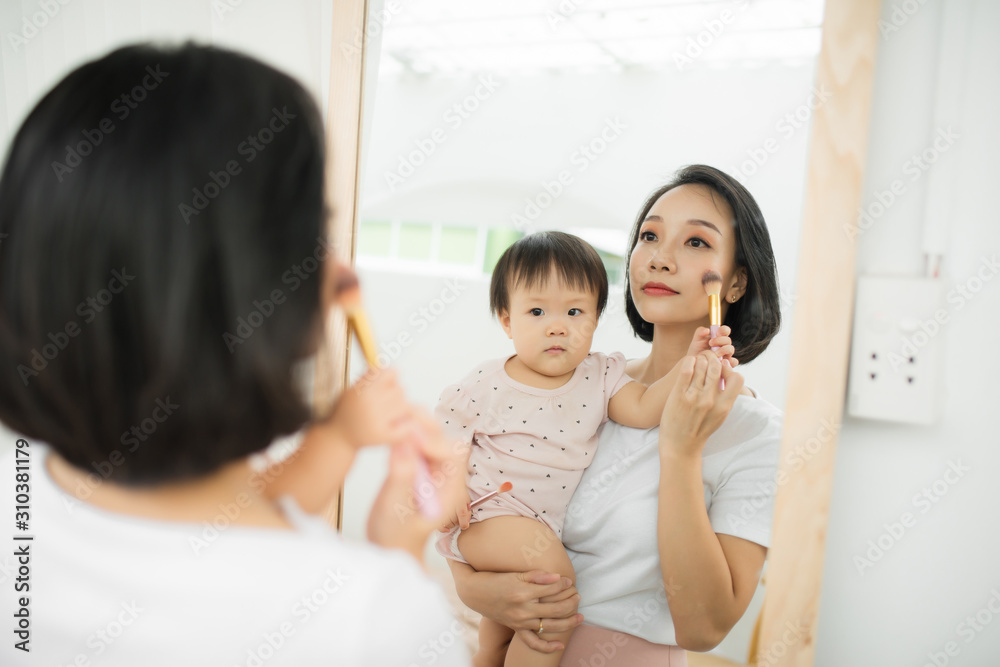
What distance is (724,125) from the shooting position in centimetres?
78

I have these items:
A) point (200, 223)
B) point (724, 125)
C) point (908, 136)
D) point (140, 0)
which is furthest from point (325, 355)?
point (140, 0)

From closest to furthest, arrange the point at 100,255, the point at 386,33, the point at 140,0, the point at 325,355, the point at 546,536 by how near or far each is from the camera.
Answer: the point at 100,255
the point at 325,355
the point at 546,536
the point at 386,33
the point at 140,0

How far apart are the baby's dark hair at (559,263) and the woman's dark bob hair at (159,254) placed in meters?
0.33

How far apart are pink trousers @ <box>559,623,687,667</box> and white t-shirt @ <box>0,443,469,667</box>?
0.34 metres

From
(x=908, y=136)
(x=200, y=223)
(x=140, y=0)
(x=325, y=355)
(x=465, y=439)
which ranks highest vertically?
(x=140, y=0)

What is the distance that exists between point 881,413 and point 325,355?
62 centimetres

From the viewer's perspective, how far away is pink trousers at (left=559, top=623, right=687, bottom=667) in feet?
2.71

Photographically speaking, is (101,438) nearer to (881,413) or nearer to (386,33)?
(386,33)

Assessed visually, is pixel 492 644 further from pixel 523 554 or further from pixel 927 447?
pixel 927 447

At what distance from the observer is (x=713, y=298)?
81 centimetres

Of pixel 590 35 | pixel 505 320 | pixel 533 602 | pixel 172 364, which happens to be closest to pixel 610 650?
pixel 533 602

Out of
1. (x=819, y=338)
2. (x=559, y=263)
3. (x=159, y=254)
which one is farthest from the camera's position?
(x=559, y=263)

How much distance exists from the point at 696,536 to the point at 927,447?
276mm

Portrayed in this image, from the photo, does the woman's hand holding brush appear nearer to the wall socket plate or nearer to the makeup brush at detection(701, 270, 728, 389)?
the makeup brush at detection(701, 270, 728, 389)
